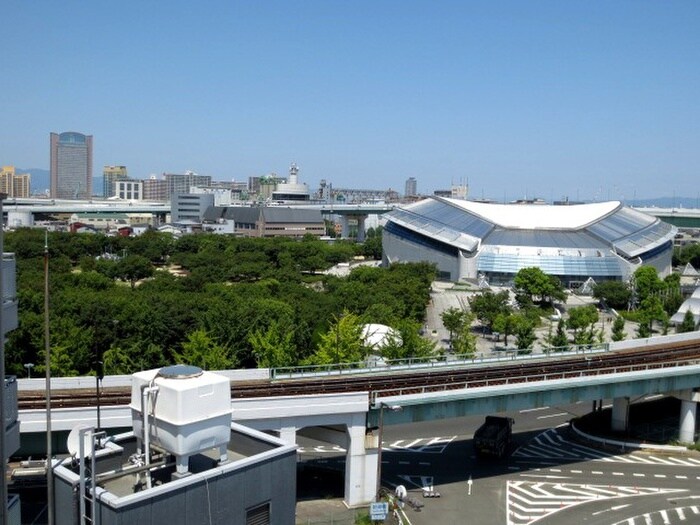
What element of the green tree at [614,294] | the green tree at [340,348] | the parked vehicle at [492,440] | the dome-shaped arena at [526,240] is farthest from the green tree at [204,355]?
the dome-shaped arena at [526,240]

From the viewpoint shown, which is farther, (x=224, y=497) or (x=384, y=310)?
(x=384, y=310)

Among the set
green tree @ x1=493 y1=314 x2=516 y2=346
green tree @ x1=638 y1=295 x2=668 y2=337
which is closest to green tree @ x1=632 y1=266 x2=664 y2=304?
green tree @ x1=638 y1=295 x2=668 y2=337

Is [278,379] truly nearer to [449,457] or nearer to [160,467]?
[449,457]

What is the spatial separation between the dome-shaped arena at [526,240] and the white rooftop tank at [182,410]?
232 feet

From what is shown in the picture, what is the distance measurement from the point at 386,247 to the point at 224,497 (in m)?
82.8

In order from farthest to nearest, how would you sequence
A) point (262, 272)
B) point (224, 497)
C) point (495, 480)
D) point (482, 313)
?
point (262, 272)
point (482, 313)
point (495, 480)
point (224, 497)

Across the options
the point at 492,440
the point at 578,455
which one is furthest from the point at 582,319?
the point at 492,440

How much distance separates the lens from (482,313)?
2137 inches

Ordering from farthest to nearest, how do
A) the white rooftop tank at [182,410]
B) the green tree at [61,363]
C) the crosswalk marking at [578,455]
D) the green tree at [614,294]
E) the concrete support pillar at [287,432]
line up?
the green tree at [614,294] < the green tree at [61,363] < the crosswalk marking at [578,455] < the concrete support pillar at [287,432] < the white rooftop tank at [182,410]

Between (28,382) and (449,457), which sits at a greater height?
(28,382)

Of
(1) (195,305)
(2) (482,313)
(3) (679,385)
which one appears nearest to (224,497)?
(3) (679,385)

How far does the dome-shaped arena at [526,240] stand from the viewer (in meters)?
80.0

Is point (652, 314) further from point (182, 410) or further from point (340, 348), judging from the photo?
point (182, 410)

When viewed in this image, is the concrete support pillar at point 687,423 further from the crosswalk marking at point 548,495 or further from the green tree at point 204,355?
the green tree at point 204,355
